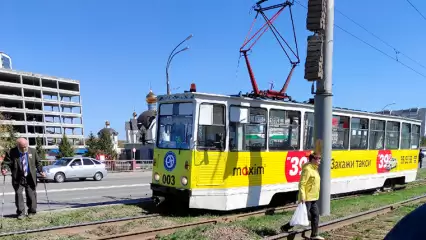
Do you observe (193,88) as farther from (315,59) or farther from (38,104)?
(38,104)

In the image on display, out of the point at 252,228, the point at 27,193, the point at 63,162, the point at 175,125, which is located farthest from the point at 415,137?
the point at 63,162

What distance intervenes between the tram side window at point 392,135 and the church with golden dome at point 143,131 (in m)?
8.72

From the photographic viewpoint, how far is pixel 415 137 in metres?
17.8

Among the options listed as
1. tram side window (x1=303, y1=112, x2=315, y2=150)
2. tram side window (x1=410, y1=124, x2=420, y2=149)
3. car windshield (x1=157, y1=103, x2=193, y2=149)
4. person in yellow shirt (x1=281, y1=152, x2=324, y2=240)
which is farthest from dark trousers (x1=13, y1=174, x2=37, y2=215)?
tram side window (x1=410, y1=124, x2=420, y2=149)

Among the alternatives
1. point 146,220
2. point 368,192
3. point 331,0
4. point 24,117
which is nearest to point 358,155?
point 368,192

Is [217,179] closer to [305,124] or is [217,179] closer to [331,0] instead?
[305,124]

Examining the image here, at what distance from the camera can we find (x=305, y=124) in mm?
11562

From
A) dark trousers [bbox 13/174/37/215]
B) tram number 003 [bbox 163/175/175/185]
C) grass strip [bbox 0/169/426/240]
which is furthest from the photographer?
tram number 003 [bbox 163/175/175/185]

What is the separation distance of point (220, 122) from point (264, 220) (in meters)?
2.47

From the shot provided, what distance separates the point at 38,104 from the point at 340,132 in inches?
3529

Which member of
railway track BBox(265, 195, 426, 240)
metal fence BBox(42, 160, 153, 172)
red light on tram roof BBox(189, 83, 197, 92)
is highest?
red light on tram roof BBox(189, 83, 197, 92)

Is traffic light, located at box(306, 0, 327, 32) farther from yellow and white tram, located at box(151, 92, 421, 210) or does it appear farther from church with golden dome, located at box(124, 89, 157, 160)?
church with golden dome, located at box(124, 89, 157, 160)

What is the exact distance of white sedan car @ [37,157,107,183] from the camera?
75.9 feet

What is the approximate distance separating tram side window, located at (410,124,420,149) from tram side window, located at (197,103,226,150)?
444 inches
